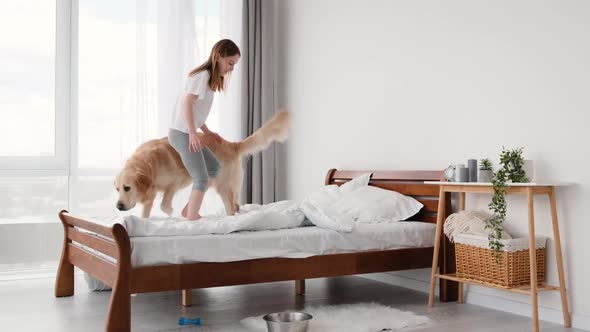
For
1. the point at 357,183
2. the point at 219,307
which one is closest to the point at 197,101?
the point at 219,307

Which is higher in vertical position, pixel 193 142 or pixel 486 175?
pixel 193 142

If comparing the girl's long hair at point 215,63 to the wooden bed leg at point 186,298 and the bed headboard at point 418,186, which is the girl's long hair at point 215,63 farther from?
the bed headboard at point 418,186

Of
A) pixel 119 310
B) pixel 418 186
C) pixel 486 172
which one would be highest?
pixel 486 172

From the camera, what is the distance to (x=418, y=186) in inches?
149

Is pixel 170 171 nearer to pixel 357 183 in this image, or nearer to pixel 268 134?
pixel 268 134

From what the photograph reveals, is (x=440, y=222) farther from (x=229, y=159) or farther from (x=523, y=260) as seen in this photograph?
(x=229, y=159)

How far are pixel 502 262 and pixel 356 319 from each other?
74cm

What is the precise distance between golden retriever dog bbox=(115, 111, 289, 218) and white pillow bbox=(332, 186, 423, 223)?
59cm

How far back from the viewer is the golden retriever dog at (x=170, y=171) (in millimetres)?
3385

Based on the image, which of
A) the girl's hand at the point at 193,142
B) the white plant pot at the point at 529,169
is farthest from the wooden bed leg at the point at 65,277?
the white plant pot at the point at 529,169

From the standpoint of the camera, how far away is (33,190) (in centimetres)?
471

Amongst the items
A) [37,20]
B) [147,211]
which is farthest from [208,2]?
[147,211]

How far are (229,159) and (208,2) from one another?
2017 mm

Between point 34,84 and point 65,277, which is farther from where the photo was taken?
point 34,84
